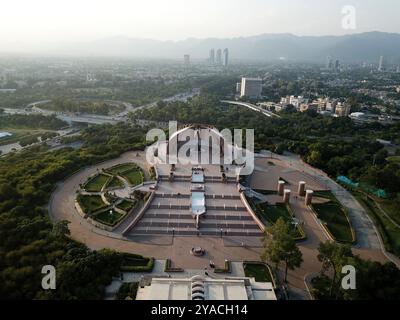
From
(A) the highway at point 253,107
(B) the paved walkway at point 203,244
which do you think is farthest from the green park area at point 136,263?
(A) the highway at point 253,107

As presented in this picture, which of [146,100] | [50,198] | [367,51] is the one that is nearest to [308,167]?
[50,198]

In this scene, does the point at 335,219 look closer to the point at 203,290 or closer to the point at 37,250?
the point at 203,290

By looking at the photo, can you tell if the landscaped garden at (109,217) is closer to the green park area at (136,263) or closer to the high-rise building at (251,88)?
the green park area at (136,263)

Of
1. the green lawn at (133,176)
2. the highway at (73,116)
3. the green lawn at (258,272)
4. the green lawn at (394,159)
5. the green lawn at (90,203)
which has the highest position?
the green lawn at (133,176)

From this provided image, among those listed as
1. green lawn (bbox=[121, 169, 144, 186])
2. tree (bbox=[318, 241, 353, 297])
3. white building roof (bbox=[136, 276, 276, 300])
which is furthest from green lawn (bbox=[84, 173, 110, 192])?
tree (bbox=[318, 241, 353, 297])

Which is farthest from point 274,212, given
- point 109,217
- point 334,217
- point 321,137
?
point 321,137

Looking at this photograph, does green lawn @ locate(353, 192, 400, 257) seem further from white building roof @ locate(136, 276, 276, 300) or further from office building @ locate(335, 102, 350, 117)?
office building @ locate(335, 102, 350, 117)
